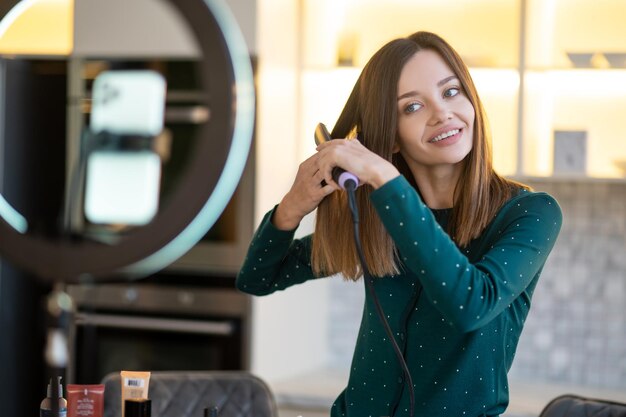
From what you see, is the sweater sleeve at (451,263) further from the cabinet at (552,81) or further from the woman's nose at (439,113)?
the cabinet at (552,81)

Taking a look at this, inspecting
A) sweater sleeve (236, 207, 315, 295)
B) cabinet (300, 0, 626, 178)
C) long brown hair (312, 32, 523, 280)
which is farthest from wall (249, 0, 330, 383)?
long brown hair (312, 32, 523, 280)

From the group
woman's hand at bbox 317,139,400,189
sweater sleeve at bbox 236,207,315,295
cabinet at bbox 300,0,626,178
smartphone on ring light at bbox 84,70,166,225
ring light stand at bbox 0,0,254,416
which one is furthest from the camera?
cabinet at bbox 300,0,626,178

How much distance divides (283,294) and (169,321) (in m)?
0.32

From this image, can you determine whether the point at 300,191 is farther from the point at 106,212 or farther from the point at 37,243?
the point at 106,212

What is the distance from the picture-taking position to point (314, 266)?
1313 millimetres

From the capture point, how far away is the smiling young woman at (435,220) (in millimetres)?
1131

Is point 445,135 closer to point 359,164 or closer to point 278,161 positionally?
point 359,164

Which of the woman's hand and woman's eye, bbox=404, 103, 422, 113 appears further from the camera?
woman's eye, bbox=404, 103, 422, 113

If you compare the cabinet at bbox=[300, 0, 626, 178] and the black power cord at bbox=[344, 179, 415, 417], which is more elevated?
the cabinet at bbox=[300, 0, 626, 178]

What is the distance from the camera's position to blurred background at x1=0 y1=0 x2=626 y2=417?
241 cm

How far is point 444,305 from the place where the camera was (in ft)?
3.35

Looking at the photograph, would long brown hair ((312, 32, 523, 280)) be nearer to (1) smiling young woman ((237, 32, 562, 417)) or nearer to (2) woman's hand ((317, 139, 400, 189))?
(1) smiling young woman ((237, 32, 562, 417))

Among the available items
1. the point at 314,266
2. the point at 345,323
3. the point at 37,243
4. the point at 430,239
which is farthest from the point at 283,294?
the point at 37,243

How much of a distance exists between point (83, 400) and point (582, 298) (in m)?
1.88
